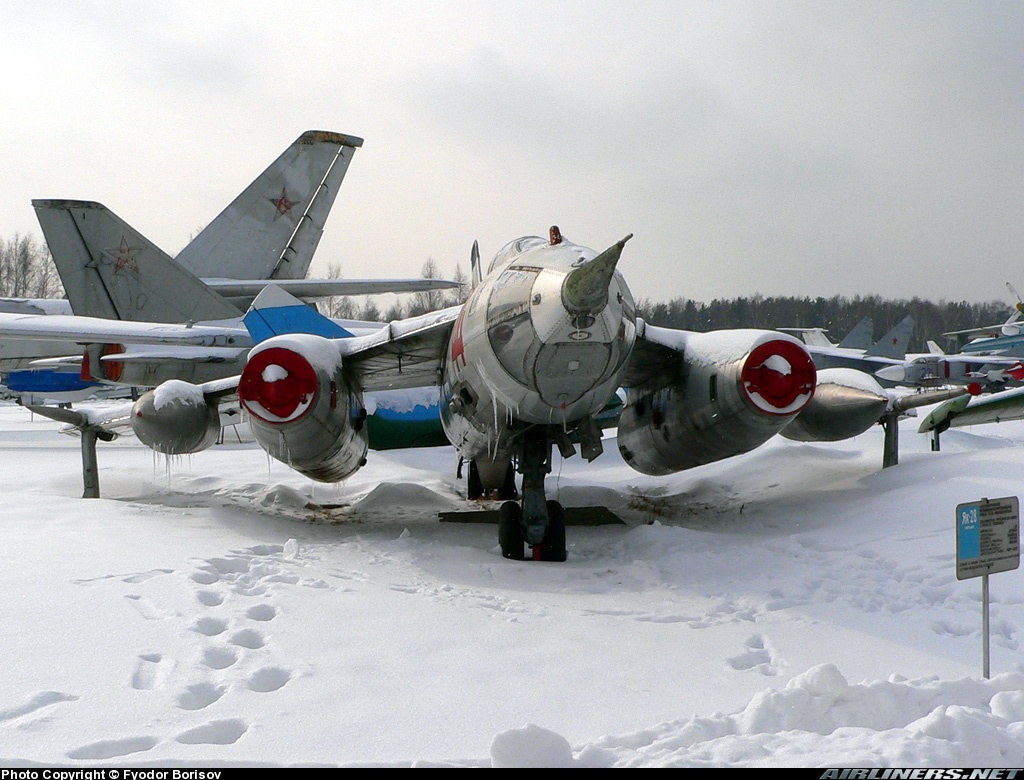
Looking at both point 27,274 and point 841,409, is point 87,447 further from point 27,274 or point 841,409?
point 27,274

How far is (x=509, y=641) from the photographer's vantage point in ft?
12.0

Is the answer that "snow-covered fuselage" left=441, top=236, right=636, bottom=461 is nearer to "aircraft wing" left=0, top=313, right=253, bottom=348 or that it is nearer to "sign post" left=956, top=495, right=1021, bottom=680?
"sign post" left=956, top=495, right=1021, bottom=680

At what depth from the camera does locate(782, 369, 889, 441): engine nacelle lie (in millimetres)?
7930

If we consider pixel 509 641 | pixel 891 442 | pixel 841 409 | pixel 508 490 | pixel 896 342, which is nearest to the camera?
pixel 509 641

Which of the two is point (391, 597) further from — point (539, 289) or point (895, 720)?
point (895, 720)

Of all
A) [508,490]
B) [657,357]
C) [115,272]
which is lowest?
[508,490]

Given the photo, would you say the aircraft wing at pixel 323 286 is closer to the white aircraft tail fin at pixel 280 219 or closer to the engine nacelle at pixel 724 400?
the white aircraft tail fin at pixel 280 219

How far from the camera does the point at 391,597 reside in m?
4.33

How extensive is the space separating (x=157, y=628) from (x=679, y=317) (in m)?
61.3

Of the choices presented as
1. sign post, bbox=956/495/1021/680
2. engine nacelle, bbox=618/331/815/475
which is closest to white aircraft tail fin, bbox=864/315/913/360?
engine nacelle, bbox=618/331/815/475

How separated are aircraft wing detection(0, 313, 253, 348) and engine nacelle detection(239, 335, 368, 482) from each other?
4664mm

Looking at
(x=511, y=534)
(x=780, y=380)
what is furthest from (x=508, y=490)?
(x=780, y=380)

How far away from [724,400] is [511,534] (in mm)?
2108

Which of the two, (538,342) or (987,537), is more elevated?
(538,342)
